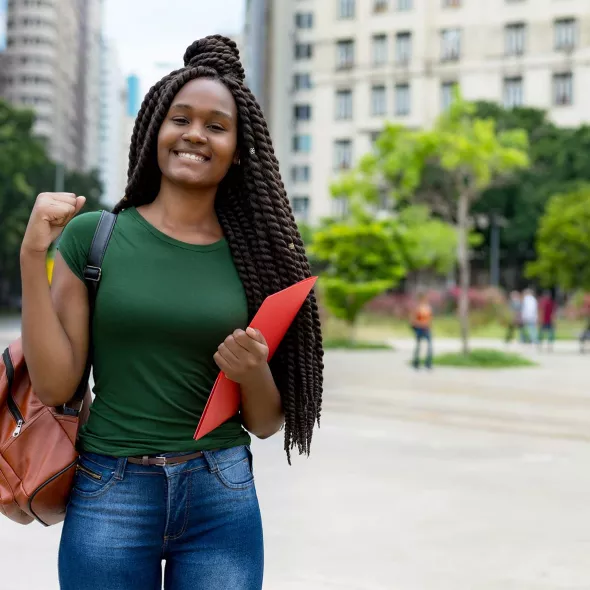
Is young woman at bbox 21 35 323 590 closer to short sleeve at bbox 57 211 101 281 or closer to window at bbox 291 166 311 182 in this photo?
short sleeve at bbox 57 211 101 281

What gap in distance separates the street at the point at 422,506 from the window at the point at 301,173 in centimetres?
5449

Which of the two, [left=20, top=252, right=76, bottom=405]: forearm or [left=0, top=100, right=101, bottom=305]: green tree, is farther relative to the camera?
[left=0, top=100, right=101, bottom=305]: green tree

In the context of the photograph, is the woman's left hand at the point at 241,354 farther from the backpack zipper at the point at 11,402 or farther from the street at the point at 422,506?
the street at the point at 422,506

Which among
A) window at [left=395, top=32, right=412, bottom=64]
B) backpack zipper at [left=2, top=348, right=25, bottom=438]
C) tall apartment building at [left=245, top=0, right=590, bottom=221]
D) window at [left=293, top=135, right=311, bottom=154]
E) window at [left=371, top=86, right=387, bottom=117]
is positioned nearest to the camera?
backpack zipper at [left=2, top=348, right=25, bottom=438]

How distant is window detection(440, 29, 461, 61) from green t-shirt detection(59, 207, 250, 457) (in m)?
53.2

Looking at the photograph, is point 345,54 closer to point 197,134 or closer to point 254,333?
point 197,134

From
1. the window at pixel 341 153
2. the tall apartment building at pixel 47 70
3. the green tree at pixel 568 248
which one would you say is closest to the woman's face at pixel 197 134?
the green tree at pixel 568 248

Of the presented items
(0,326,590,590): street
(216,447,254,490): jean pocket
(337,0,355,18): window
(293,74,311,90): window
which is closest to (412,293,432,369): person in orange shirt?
(0,326,590,590): street

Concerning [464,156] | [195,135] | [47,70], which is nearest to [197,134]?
[195,135]

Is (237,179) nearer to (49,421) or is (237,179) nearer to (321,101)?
(49,421)

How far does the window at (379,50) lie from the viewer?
177 feet

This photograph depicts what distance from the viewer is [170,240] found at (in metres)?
2.06

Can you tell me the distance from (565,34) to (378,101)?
1071cm

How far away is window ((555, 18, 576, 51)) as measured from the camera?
50.8m
